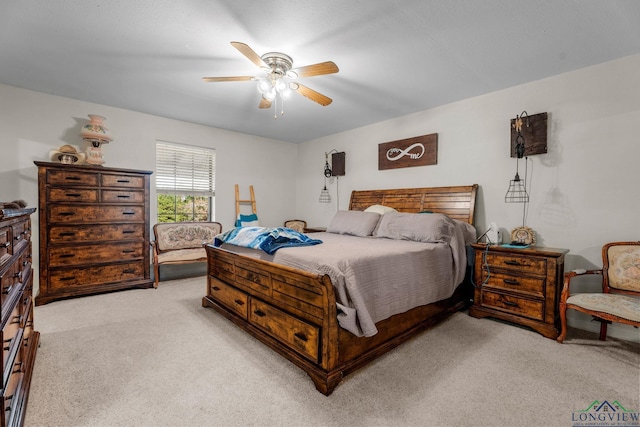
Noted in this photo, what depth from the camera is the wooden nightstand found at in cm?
255

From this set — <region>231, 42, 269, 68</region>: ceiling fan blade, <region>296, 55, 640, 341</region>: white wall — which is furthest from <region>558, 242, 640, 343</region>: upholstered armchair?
<region>231, 42, 269, 68</region>: ceiling fan blade

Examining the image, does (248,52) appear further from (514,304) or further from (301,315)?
(514,304)

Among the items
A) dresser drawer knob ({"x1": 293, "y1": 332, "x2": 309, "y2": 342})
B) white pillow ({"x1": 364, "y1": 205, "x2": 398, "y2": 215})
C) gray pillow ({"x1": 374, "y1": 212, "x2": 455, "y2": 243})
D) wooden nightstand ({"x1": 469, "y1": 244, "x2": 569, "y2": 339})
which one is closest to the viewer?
dresser drawer knob ({"x1": 293, "y1": 332, "x2": 309, "y2": 342})

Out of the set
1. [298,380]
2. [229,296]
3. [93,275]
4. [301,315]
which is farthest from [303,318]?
[93,275]

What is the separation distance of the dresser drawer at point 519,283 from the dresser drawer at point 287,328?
207cm

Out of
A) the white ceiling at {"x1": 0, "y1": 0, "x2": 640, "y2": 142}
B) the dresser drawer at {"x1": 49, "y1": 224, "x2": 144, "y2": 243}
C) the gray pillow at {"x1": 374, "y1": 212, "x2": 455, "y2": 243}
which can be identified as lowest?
the dresser drawer at {"x1": 49, "y1": 224, "x2": 144, "y2": 243}

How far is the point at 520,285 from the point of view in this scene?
2.73 m

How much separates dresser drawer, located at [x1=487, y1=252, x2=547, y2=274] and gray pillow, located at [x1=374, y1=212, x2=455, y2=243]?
1.56 feet

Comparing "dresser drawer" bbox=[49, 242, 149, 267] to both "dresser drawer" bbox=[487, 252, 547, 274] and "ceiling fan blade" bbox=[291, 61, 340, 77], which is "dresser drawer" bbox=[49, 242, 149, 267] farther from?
"dresser drawer" bbox=[487, 252, 547, 274]

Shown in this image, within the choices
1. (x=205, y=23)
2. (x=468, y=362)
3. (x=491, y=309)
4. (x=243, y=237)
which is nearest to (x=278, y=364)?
(x=243, y=237)

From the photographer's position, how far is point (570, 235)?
287cm

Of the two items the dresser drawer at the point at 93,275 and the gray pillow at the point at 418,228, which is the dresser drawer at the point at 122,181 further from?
the gray pillow at the point at 418,228

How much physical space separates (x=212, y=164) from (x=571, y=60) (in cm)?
490

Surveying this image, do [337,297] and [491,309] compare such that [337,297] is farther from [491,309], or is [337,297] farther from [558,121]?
[558,121]
